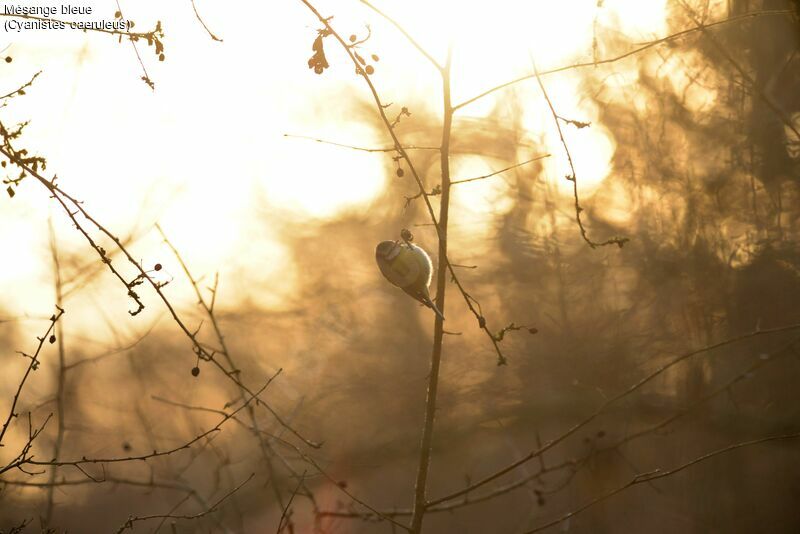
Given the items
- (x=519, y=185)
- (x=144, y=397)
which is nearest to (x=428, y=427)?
(x=519, y=185)

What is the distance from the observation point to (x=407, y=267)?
1.92 metres

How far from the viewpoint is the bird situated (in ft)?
6.29

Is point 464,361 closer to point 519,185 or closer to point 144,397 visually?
point 519,185

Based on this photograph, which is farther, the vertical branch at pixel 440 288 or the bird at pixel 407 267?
the bird at pixel 407 267

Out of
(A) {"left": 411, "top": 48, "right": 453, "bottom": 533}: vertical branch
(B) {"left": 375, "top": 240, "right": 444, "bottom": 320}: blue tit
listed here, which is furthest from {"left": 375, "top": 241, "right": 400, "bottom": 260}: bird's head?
(A) {"left": 411, "top": 48, "right": 453, "bottom": 533}: vertical branch

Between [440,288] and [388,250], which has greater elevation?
[388,250]

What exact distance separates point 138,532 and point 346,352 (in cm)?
244

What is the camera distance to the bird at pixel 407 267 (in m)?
1.92

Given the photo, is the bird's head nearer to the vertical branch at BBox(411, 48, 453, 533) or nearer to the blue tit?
the blue tit

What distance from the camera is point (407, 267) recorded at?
6.28 ft

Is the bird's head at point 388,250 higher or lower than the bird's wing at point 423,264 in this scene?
higher

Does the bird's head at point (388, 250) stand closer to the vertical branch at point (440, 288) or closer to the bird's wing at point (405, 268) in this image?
the bird's wing at point (405, 268)

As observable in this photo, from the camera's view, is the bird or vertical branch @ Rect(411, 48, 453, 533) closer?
vertical branch @ Rect(411, 48, 453, 533)

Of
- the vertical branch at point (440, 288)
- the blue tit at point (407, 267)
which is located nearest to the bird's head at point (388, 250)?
the blue tit at point (407, 267)
